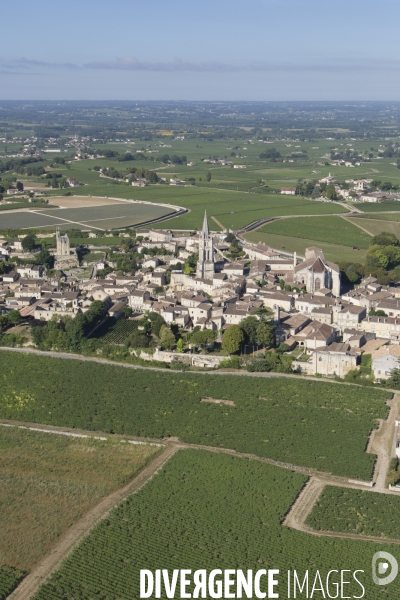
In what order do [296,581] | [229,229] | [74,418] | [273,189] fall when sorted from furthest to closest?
[273,189]
[229,229]
[74,418]
[296,581]

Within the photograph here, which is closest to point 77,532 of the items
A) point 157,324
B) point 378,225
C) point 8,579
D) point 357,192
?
point 8,579

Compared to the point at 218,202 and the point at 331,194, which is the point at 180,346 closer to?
the point at 218,202

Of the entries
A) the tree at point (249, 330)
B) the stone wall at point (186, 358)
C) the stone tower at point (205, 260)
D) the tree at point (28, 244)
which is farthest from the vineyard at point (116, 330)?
the tree at point (28, 244)

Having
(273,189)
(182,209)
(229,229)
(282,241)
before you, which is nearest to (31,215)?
(182,209)

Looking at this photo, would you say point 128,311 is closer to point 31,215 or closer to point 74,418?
point 74,418

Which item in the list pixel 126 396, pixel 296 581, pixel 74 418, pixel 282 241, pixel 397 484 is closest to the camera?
pixel 296 581

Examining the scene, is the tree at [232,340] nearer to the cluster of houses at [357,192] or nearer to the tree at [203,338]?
the tree at [203,338]

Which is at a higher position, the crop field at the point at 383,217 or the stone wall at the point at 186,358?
the crop field at the point at 383,217
